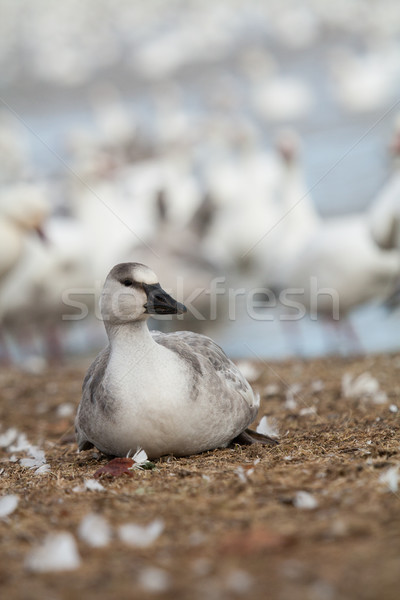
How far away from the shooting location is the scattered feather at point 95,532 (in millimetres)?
2718

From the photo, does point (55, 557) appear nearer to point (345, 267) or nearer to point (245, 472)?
point (245, 472)

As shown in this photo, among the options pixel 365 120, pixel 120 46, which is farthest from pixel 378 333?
pixel 120 46

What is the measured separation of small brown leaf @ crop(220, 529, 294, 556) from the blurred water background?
19.8 ft

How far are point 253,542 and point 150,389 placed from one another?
1428 mm

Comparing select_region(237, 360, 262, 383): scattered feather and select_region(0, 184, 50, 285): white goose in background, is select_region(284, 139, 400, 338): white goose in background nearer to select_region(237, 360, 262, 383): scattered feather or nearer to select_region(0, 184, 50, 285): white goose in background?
select_region(237, 360, 262, 383): scattered feather

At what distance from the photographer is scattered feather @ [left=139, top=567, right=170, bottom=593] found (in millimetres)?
2299

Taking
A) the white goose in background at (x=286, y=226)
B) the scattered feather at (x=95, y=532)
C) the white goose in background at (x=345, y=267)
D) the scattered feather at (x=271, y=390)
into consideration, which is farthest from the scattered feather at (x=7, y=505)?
the white goose in background at (x=286, y=226)

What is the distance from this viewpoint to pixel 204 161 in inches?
826

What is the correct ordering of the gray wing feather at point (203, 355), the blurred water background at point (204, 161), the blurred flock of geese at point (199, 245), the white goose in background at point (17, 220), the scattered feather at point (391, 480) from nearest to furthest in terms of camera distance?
the scattered feather at point (391, 480) < the gray wing feather at point (203, 355) < the blurred flock of geese at point (199, 245) < the white goose in background at point (17, 220) < the blurred water background at point (204, 161)

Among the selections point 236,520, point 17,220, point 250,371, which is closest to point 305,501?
point 236,520

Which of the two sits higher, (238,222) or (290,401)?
(238,222)

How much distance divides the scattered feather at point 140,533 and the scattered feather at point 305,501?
1.66 ft

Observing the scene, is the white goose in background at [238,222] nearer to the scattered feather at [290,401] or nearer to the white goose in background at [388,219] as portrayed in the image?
the white goose in background at [388,219]

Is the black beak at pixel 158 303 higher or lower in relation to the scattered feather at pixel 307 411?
higher
